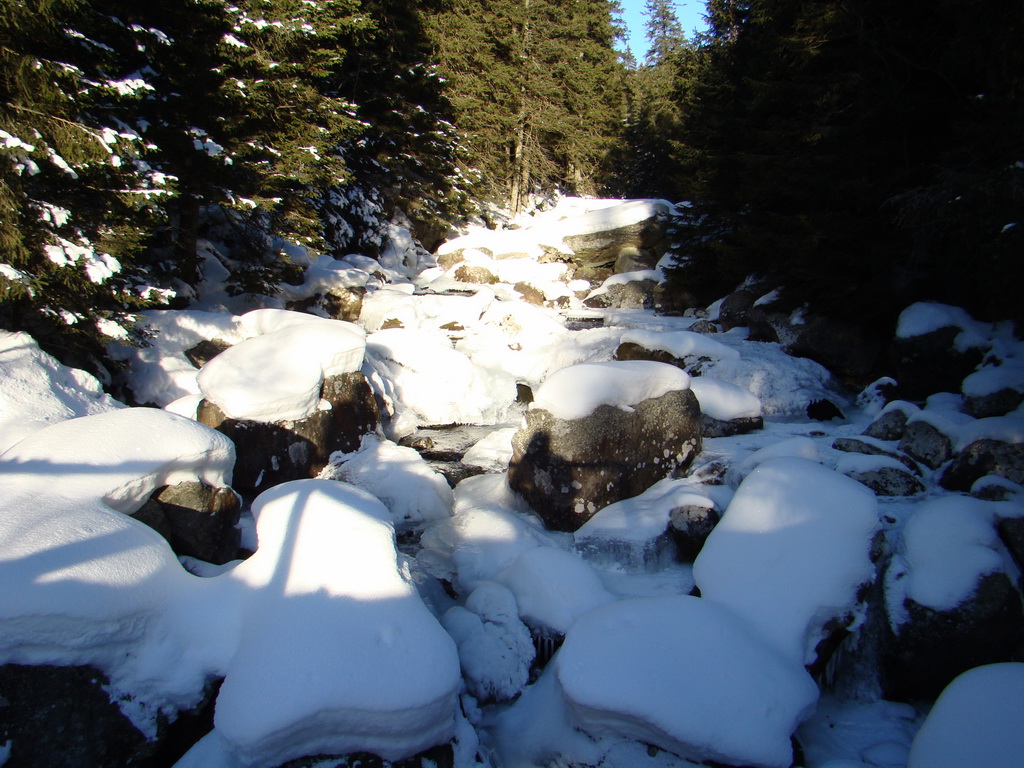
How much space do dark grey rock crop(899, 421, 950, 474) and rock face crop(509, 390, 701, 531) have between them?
270cm

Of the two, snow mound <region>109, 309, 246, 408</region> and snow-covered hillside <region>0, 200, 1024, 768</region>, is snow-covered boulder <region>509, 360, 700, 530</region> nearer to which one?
snow-covered hillside <region>0, 200, 1024, 768</region>

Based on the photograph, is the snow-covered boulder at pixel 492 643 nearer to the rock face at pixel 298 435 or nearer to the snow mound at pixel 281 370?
the rock face at pixel 298 435

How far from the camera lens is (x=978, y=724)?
277 centimetres

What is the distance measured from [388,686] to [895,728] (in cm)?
343

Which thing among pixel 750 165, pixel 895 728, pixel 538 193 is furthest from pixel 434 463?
pixel 538 193

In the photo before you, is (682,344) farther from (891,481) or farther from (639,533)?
(639,533)

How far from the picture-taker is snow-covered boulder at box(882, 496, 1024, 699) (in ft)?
12.3

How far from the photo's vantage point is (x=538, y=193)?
1142 inches

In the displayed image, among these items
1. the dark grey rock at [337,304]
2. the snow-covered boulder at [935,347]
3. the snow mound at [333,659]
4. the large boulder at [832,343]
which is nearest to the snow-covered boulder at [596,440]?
the snow mound at [333,659]

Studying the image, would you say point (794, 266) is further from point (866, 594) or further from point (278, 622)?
point (278, 622)

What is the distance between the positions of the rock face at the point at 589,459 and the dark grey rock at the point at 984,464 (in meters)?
2.69

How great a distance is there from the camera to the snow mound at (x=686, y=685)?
10.2 ft

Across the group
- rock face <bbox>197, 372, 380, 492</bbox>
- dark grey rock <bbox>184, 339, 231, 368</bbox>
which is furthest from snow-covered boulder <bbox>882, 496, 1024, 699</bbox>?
dark grey rock <bbox>184, 339, 231, 368</bbox>

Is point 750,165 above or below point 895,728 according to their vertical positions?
above
